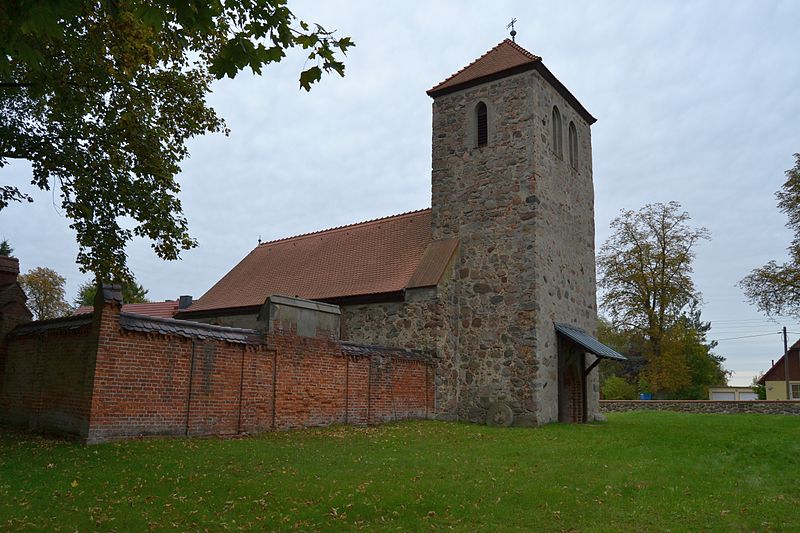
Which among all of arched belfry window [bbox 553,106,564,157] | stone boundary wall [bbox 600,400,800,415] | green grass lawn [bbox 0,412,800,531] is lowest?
green grass lawn [bbox 0,412,800,531]

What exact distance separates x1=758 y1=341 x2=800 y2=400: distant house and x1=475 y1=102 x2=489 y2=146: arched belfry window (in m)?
36.1

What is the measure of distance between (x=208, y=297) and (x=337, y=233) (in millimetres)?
5800

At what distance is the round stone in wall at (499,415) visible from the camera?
55.8ft

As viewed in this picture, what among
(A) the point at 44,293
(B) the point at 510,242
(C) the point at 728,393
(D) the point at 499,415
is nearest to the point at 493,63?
(B) the point at 510,242

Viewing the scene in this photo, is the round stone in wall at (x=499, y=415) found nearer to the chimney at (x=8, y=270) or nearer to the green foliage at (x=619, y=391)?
the chimney at (x=8, y=270)

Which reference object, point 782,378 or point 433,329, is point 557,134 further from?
point 782,378

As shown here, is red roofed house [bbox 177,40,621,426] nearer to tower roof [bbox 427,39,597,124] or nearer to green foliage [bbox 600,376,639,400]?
tower roof [bbox 427,39,597,124]

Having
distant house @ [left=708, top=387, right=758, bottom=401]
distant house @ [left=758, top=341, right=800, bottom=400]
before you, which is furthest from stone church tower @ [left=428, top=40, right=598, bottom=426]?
distant house @ [left=758, top=341, right=800, bottom=400]

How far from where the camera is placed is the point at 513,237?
18234mm

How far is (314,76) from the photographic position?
5.71 metres

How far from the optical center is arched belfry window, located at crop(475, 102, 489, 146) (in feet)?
64.7

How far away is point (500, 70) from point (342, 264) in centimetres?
854

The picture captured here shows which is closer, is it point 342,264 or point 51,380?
point 51,380

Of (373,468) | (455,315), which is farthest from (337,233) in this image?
(373,468)
